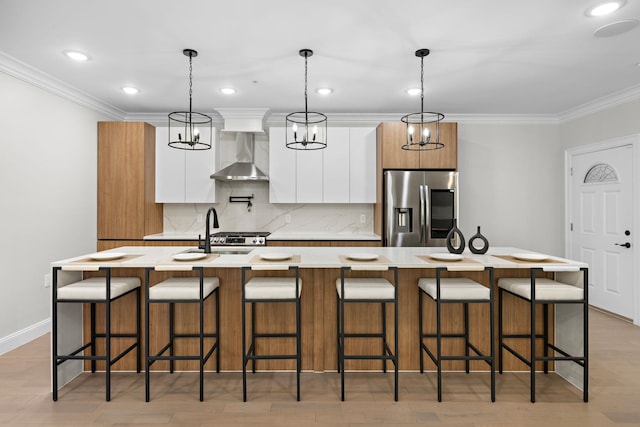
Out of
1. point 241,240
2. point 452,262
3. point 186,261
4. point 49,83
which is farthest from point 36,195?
point 452,262

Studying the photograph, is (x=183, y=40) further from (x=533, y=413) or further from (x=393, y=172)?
(x=533, y=413)

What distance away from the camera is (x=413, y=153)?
173 inches

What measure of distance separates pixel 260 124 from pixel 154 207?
1763mm

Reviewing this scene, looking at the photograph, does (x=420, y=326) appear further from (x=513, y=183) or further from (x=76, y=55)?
(x=76, y=55)

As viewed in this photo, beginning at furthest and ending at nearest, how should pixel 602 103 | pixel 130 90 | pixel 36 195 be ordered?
pixel 602 103 → pixel 130 90 → pixel 36 195

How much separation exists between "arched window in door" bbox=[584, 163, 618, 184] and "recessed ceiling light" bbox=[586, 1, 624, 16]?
2.53m

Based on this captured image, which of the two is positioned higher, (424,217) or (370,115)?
(370,115)

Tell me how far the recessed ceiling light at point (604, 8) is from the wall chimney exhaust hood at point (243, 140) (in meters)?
3.37

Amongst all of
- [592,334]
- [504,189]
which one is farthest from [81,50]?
[592,334]

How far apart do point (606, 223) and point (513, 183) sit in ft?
3.75

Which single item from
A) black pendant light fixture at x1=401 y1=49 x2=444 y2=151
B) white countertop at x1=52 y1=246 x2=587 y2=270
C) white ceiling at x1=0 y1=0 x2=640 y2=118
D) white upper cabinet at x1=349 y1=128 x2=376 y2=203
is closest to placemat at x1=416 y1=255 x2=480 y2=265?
white countertop at x1=52 y1=246 x2=587 y2=270

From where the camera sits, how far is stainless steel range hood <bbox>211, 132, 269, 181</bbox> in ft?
14.8

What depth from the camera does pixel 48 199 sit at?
3.69 m

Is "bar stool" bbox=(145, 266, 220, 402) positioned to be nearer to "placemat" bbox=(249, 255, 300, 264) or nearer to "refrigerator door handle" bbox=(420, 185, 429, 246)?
"placemat" bbox=(249, 255, 300, 264)
